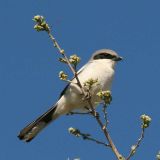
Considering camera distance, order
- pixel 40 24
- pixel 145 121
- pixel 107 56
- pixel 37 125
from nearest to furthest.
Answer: pixel 145 121, pixel 40 24, pixel 37 125, pixel 107 56

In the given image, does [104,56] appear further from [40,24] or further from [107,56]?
[40,24]

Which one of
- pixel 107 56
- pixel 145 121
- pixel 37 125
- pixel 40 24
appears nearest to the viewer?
pixel 145 121

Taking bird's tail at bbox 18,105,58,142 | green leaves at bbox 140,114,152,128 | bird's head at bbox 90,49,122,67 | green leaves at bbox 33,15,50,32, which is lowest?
green leaves at bbox 140,114,152,128

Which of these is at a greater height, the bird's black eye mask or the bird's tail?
the bird's black eye mask

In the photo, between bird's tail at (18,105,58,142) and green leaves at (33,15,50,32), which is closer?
green leaves at (33,15,50,32)

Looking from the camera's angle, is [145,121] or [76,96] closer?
[145,121]

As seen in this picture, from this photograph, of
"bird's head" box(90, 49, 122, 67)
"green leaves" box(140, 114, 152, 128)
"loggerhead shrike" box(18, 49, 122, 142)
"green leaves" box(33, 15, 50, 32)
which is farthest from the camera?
"bird's head" box(90, 49, 122, 67)

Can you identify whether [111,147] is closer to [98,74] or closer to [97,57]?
[98,74]

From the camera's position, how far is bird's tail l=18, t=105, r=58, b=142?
5598 mm

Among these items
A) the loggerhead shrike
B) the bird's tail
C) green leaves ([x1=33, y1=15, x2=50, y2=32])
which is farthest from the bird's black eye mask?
green leaves ([x1=33, y1=15, x2=50, y2=32])

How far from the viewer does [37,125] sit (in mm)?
6121

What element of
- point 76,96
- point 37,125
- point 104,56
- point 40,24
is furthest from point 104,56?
point 40,24

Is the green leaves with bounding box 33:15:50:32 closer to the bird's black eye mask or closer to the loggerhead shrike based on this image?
the loggerhead shrike

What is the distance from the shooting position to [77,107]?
628 cm
